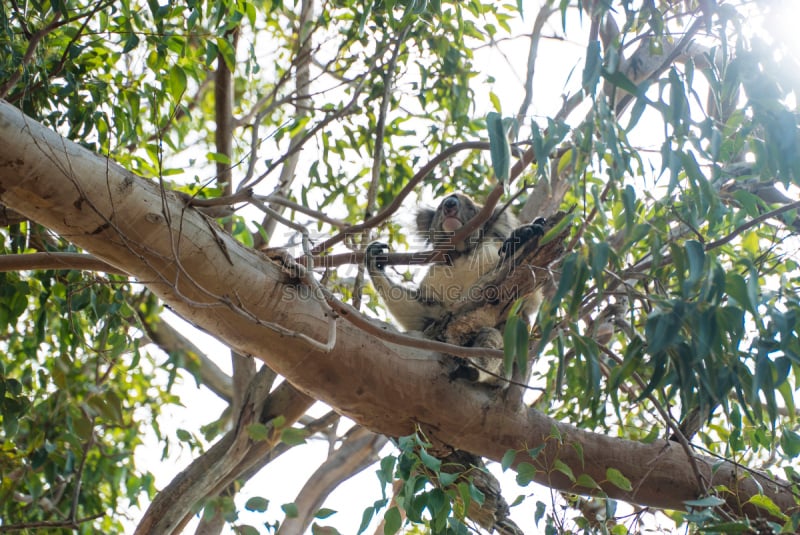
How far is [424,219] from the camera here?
547 centimetres

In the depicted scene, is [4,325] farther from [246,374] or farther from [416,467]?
[416,467]

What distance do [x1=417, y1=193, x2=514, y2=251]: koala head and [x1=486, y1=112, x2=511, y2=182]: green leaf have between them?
241 cm

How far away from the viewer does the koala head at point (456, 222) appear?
479 cm

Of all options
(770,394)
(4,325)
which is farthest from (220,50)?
(770,394)

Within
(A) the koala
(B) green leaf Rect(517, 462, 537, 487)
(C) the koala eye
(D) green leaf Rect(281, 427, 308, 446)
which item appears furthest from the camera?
(C) the koala eye

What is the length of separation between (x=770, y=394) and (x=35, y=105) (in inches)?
143

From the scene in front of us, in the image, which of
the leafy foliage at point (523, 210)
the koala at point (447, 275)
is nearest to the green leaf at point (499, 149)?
the leafy foliage at point (523, 210)

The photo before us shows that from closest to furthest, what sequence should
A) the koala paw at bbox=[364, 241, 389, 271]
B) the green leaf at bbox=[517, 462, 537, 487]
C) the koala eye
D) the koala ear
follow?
1. the green leaf at bbox=[517, 462, 537, 487]
2. the koala paw at bbox=[364, 241, 389, 271]
3. the koala eye
4. the koala ear

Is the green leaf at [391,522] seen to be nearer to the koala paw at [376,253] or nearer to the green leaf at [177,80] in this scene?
the koala paw at [376,253]

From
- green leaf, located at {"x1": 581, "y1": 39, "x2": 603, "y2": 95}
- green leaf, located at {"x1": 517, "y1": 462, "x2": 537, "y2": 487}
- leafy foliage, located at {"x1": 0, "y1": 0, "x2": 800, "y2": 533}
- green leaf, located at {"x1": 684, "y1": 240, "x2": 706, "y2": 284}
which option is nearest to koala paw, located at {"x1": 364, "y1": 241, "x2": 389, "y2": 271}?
leafy foliage, located at {"x1": 0, "y1": 0, "x2": 800, "y2": 533}

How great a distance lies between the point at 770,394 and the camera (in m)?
2.02

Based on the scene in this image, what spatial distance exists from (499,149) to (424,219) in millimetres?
3347

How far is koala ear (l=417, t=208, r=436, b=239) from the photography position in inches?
212

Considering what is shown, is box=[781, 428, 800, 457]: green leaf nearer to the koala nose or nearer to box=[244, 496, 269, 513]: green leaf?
box=[244, 496, 269, 513]: green leaf
